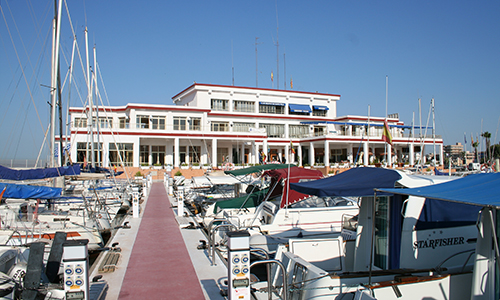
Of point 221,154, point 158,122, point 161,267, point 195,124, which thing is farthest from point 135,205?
point 221,154

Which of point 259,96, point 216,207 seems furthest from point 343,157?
point 216,207

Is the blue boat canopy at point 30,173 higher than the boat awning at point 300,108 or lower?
lower

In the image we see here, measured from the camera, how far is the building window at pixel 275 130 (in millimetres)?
53562

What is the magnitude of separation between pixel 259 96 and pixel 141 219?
40.6 m

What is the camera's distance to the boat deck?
290 inches

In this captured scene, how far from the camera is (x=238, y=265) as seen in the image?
18.7 feet

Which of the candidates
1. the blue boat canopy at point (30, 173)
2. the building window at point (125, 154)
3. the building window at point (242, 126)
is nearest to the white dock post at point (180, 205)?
the blue boat canopy at point (30, 173)

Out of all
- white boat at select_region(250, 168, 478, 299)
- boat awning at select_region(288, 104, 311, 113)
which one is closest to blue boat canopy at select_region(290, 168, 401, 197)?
white boat at select_region(250, 168, 478, 299)

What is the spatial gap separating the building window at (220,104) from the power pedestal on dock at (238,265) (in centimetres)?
4698

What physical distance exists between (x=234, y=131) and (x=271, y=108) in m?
8.87

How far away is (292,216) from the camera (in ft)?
39.6

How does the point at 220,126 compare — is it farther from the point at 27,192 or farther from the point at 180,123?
the point at 27,192

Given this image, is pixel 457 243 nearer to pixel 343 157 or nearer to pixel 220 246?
pixel 220 246

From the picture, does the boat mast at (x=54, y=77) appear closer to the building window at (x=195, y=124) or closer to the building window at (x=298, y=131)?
the building window at (x=195, y=124)
